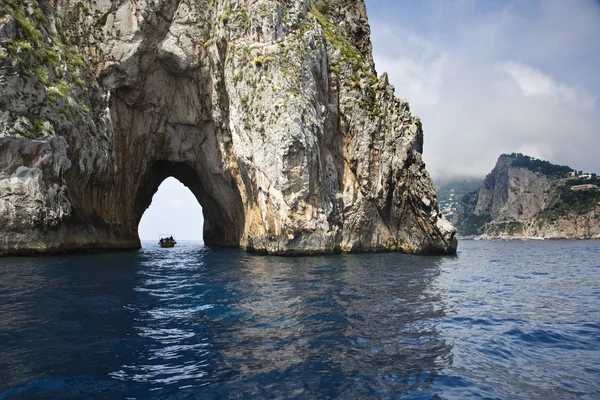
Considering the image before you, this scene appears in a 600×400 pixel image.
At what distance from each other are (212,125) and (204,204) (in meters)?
20.0

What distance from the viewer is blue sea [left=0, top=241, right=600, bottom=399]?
6.18m

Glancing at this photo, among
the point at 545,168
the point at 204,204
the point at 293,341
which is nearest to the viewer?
the point at 293,341

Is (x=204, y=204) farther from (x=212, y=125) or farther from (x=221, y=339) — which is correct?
(x=221, y=339)

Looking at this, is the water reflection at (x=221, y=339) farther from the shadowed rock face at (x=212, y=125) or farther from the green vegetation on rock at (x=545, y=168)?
the green vegetation on rock at (x=545, y=168)

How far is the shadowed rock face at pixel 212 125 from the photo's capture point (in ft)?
94.3

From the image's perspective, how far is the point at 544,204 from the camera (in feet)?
506

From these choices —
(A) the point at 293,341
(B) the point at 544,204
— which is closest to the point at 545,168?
(B) the point at 544,204

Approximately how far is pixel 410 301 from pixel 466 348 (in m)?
4.83

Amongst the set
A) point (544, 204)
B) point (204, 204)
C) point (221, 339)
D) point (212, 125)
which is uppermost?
point (212, 125)

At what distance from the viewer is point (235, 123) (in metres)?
37.1

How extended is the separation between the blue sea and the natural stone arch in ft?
103

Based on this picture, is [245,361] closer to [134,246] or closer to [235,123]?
[235,123]

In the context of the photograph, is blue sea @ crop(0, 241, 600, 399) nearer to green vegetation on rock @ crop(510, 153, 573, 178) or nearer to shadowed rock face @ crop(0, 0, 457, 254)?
shadowed rock face @ crop(0, 0, 457, 254)

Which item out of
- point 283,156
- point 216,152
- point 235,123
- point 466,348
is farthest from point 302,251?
point 466,348
